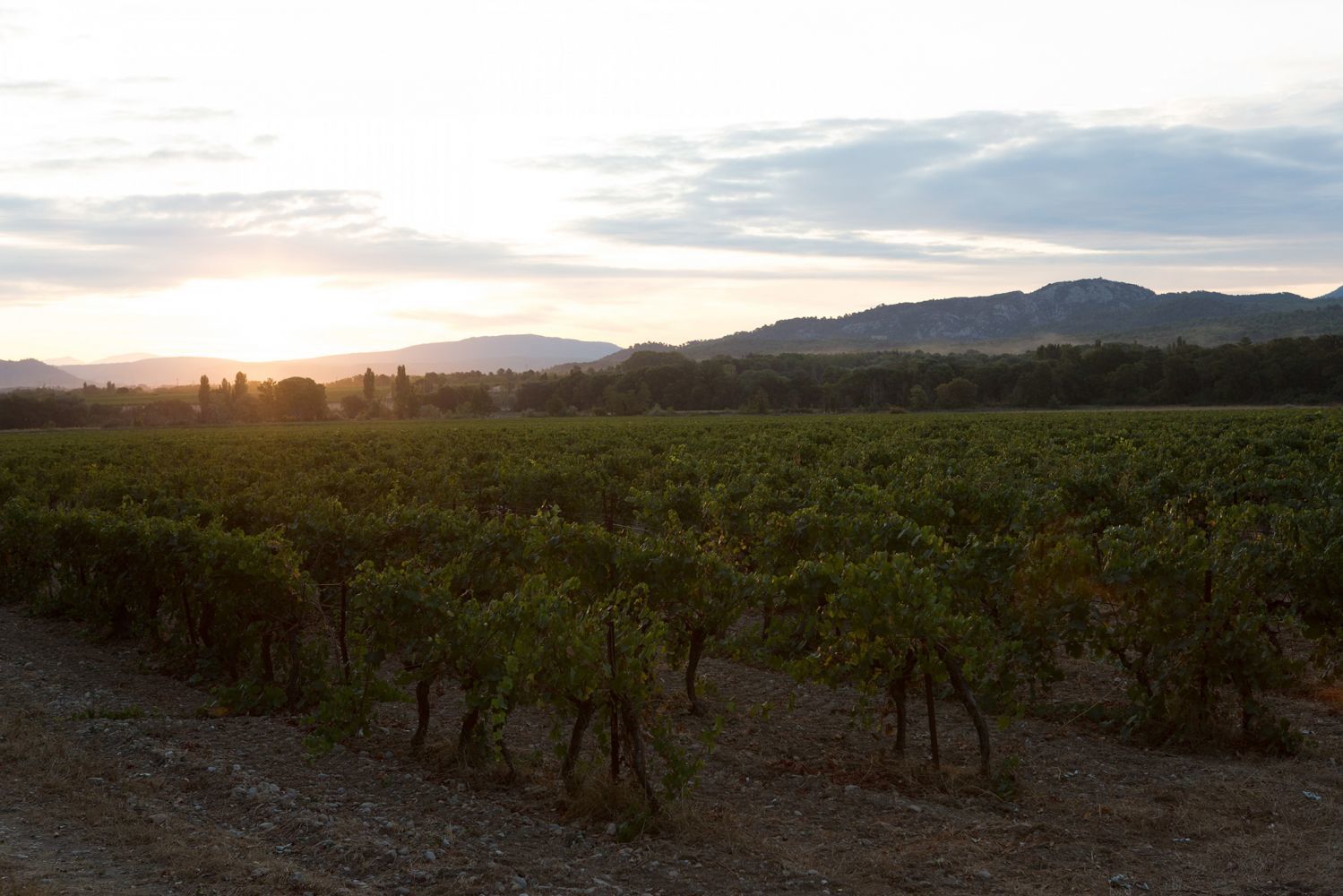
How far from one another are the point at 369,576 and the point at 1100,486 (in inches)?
492

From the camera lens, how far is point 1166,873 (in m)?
6.40

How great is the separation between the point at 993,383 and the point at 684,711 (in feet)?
335

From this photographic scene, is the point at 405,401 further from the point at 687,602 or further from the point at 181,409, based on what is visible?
the point at 687,602

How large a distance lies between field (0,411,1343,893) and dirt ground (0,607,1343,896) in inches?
1.3

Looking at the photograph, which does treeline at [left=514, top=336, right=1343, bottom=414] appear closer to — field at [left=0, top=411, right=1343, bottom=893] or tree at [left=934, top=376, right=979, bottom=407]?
tree at [left=934, top=376, right=979, bottom=407]

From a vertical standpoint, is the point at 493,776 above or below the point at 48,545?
below

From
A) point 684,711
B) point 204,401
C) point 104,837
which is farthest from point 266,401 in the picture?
point 104,837

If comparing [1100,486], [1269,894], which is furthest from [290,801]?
[1100,486]

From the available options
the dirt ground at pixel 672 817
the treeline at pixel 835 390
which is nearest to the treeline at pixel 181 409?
the treeline at pixel 835 390

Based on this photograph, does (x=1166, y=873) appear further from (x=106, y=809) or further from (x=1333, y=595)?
(x=106, y=809)

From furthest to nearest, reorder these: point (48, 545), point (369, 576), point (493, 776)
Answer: point (48, 545) < point (369, 576) < point (493, 776)

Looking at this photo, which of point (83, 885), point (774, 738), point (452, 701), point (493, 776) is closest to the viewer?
point (83, 885)

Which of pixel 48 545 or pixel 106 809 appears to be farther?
pixel 48 545

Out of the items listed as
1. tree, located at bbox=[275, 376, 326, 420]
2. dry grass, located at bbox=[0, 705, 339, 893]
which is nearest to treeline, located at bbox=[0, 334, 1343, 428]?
tree, located at bbox=[275, 376, 326, 420]
